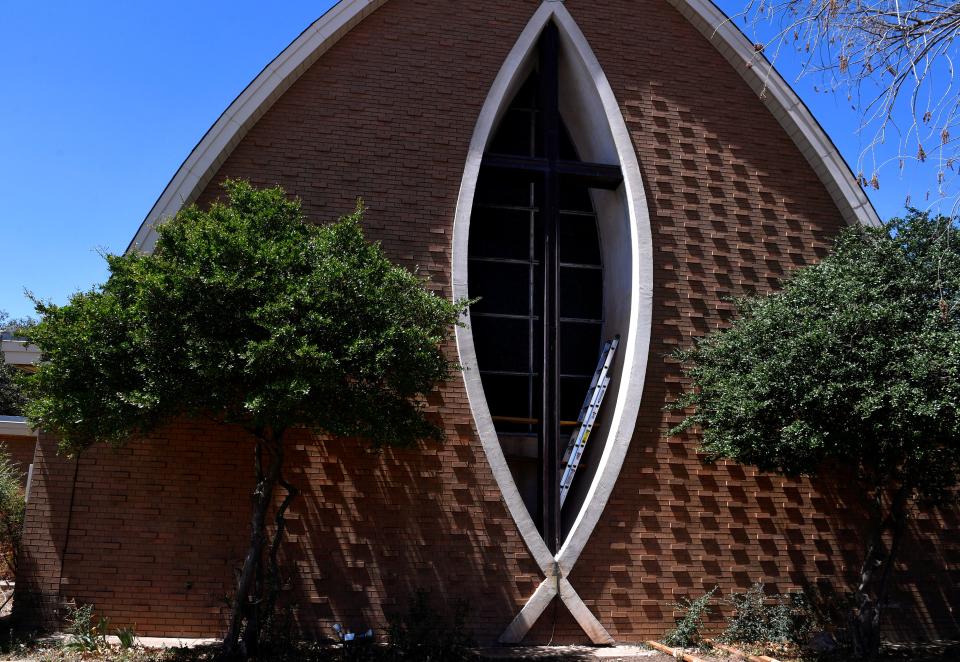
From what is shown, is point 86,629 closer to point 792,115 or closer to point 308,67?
point 308,67

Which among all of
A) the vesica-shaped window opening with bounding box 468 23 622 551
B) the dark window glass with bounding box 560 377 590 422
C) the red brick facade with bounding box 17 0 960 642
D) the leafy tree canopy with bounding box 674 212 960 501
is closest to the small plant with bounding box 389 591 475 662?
the red brick facade with bounding box 17 0 960 642

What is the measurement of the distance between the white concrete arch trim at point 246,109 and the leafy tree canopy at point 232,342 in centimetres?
252

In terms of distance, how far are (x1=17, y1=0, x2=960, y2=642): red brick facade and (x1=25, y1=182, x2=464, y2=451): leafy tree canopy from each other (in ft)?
6.61

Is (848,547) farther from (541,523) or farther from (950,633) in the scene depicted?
(541,523)

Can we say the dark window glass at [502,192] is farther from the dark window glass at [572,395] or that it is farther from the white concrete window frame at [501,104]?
the dark window glass at [572,395]

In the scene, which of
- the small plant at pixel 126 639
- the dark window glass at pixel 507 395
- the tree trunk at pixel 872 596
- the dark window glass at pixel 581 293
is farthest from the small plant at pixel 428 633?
the dark window glass at pixel 581 293

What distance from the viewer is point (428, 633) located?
34.9 feet

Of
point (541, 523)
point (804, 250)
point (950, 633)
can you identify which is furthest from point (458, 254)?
point (950, 633)

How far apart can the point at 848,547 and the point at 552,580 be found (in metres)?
4.86

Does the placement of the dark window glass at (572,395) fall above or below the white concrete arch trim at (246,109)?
below

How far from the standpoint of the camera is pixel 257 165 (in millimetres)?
12781

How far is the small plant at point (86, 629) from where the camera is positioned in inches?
404

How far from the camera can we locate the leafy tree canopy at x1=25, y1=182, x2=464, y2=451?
921 cm

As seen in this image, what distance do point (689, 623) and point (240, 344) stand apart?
747 cm
